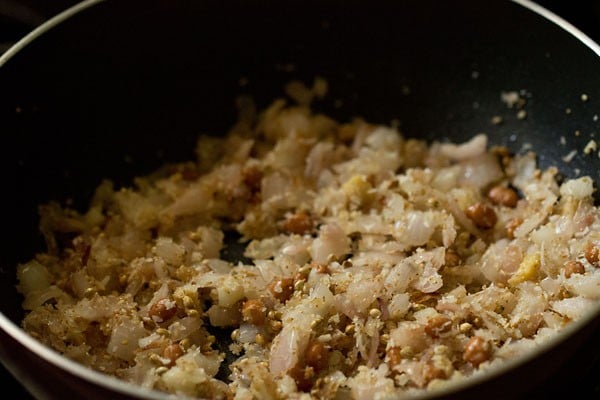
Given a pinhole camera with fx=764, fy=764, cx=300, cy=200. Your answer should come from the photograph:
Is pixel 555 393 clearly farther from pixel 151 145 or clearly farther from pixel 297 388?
pixel 151 145

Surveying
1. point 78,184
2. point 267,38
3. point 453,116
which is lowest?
point 78,184

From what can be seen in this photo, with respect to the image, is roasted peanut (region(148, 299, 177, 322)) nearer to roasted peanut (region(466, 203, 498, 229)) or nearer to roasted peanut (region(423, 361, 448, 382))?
roasted peanut (region(423, 361, 448, 382))

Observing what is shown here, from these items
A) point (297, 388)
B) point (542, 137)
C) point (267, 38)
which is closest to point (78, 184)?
point (267, 38)

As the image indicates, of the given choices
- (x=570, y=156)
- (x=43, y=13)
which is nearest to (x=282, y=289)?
(x=570, y=156)

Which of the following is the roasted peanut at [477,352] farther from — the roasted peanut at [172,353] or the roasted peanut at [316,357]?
the roasted peanut at [172,353]

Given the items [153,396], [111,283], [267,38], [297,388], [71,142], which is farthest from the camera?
[267,38]
